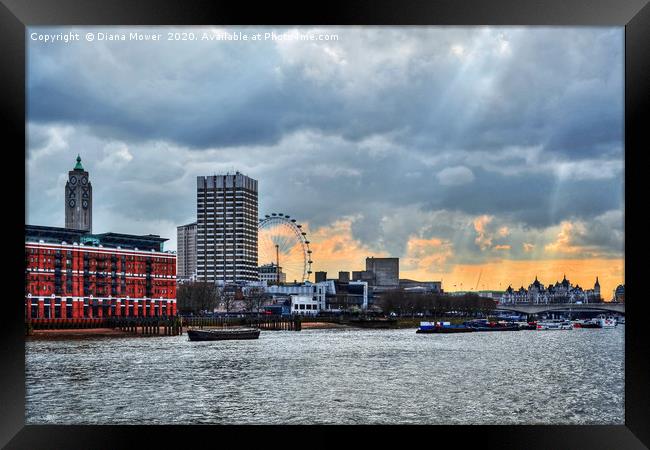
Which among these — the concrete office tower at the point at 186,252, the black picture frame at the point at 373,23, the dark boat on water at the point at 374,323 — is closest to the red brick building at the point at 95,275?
the dark boat on water at the point at 374,323

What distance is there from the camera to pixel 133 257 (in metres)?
46.1

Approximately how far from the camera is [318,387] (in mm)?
16781

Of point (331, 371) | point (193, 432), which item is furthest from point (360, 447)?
point (331, 371)

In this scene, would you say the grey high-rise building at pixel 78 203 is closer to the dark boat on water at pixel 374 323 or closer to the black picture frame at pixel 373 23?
the dark boat on water at pixel 374 323

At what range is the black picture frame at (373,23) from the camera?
643 cm

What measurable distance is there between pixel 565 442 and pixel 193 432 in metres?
3.39

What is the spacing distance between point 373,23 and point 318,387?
37.7 ft

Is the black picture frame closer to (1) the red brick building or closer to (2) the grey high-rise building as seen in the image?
(1) the red brick building

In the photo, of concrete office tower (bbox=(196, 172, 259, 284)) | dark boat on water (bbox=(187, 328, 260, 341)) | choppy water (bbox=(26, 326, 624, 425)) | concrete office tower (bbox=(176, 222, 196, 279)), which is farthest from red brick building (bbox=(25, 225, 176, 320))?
concrete office tower (bbox=(176, 222, 196, 279))

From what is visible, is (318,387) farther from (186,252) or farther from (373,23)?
(186,252)

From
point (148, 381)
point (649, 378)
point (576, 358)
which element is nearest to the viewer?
point (649, 378)

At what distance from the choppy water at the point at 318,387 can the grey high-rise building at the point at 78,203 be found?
52.3m

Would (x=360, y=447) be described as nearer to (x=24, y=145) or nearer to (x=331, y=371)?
(x=24, y=145)

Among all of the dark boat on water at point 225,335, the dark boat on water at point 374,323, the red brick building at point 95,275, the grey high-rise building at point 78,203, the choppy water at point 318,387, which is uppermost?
the grey high-rise building at point 78,203
